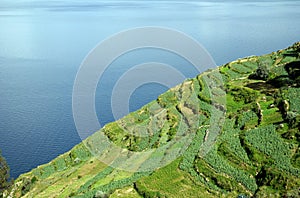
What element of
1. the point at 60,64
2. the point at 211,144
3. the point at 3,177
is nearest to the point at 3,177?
the point at 3,177

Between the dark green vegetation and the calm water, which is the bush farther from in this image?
the calm water

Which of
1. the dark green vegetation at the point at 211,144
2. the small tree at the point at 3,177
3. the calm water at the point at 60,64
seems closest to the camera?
the dark green vegetation at the point at 211,144

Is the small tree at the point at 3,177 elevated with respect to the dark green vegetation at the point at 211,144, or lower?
lower

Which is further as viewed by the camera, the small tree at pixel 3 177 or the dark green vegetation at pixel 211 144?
the small tree at pixel 3 177

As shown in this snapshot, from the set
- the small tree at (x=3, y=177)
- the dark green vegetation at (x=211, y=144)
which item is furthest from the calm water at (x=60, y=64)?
the dark green vegetation at (x=211, y=144)

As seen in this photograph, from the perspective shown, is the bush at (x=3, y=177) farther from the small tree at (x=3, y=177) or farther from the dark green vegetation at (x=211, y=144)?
the dark green vegetation at (x=211, y=144)

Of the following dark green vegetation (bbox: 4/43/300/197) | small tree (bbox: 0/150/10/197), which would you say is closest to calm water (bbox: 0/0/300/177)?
small tree (bbox: 0/150/10/197)

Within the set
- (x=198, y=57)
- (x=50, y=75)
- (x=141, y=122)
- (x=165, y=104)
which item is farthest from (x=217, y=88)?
(x=50, y=75)

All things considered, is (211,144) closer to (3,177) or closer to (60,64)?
(3,177)
